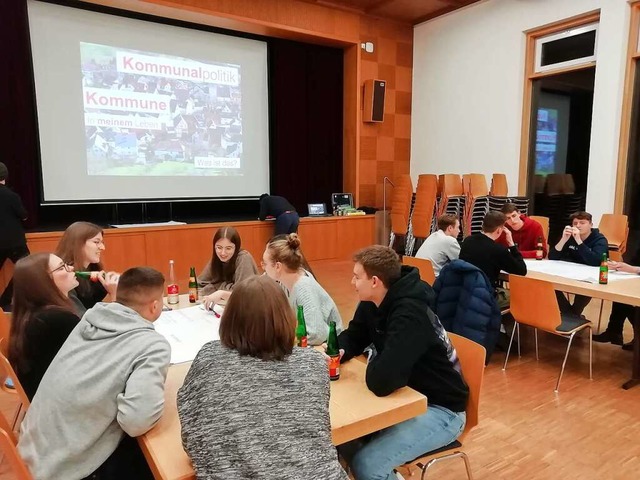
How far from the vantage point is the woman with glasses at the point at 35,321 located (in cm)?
164

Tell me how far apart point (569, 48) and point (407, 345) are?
20.3 feet

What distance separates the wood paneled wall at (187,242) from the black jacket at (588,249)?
3.89 m

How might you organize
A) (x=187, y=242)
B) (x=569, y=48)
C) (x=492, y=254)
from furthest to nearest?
(x=187, y=242) < (x=569, y=48) < (x=492, y=254)

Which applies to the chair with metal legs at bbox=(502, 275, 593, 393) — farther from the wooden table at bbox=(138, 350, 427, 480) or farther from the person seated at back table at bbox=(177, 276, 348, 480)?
the person seated at back table at bbox=(177, 276, 348, 480)

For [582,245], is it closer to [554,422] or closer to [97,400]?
[554,422]

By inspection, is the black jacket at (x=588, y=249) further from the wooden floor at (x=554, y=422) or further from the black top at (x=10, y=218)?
the black top at (x=10, y=218)

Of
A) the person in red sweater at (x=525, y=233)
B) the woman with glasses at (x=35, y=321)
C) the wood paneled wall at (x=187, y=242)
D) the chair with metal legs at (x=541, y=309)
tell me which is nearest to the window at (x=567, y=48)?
the person in red sweater at (x=525, y=233)

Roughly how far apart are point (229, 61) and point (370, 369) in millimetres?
6410

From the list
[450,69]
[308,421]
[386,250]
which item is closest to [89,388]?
[308,421]

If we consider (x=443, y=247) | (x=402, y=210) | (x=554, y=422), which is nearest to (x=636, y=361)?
(x=554, y=422)

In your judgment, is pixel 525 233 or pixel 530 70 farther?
pixel 530 70

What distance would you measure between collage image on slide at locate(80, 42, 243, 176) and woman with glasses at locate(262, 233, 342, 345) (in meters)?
4.67

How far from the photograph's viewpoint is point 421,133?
8.34 metres

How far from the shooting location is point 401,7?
7523 millimetres
